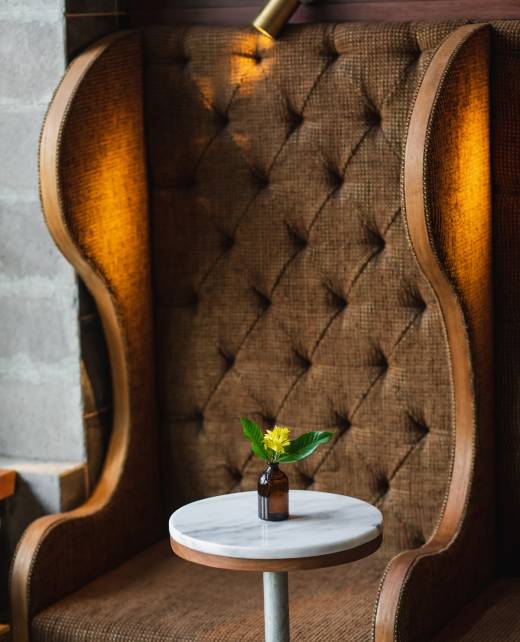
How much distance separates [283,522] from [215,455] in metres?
0.66

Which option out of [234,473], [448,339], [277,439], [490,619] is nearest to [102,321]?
[234,473]

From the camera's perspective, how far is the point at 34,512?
2.93 meters

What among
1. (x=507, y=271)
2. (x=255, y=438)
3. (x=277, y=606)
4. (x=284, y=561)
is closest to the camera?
(x=284, y=561)

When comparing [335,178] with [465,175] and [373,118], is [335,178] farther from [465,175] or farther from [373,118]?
[465,175]

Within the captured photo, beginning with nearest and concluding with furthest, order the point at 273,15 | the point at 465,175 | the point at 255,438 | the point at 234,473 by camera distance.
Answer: the point at 255,438, the point at 465,175, the point at 273,15, the point at 234,473

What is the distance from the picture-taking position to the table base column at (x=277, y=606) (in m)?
2.36

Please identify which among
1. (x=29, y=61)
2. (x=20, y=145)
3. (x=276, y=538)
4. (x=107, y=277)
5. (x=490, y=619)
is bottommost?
(x=490, y=619)

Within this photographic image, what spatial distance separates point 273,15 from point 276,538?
1.22m

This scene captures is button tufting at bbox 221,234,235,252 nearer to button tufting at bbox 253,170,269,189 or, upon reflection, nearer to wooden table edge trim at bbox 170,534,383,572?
button tufting at bbox 253,170,269,189

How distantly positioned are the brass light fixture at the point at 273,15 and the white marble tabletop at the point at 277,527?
1.06 metres

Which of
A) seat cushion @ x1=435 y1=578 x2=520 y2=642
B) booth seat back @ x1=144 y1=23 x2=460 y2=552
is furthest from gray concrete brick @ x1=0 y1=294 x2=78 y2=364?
seat cushion @ x1=435 y1=578 x2=520 y2=642

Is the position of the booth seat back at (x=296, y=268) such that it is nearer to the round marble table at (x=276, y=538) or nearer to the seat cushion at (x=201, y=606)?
the seat cushion at (x=201, y=606)

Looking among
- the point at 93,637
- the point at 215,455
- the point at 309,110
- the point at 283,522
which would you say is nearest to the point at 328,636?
the point at 283,522

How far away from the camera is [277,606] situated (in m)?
2.37
